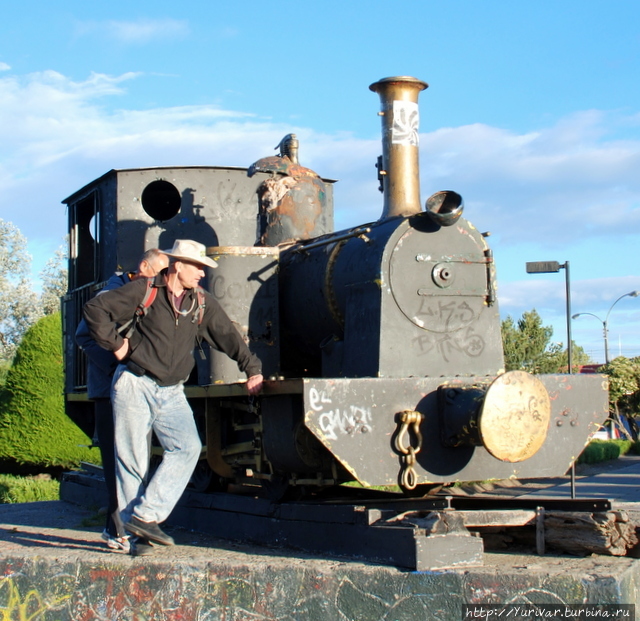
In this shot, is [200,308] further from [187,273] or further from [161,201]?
[161,201]

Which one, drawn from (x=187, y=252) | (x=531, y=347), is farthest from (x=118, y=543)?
(x=531, y=347)

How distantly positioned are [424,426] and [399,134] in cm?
240

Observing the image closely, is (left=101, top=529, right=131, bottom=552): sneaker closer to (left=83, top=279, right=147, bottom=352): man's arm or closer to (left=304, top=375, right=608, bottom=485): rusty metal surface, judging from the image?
(left=83, top=279, right=147, bottom=352): man's arm

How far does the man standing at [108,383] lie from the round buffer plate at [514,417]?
6.71 ft

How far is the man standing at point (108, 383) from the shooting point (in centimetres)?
487

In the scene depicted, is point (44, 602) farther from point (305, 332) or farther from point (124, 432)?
point (305, 332)

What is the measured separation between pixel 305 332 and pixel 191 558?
2258 mm

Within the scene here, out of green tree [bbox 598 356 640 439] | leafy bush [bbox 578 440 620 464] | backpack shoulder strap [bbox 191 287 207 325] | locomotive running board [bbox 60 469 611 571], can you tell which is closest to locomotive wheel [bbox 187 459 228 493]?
locomotive running board [bbox 60 469 611 571]

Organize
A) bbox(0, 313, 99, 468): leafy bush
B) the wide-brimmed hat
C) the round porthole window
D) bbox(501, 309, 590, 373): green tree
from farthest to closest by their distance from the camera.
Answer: bbox(501, 309, 590, 373): green tree → bbox(0, 313, 99, 468): leafy bush → the round porthole window → the wide-brimmed hat

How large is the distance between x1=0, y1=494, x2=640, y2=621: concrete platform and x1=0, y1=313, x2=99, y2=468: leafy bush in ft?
40.0

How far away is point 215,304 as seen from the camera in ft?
16.6

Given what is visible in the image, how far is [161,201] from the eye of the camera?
8727 mm

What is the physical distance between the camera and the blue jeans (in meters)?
4.59

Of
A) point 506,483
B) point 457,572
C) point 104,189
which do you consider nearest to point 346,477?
point 457,572
